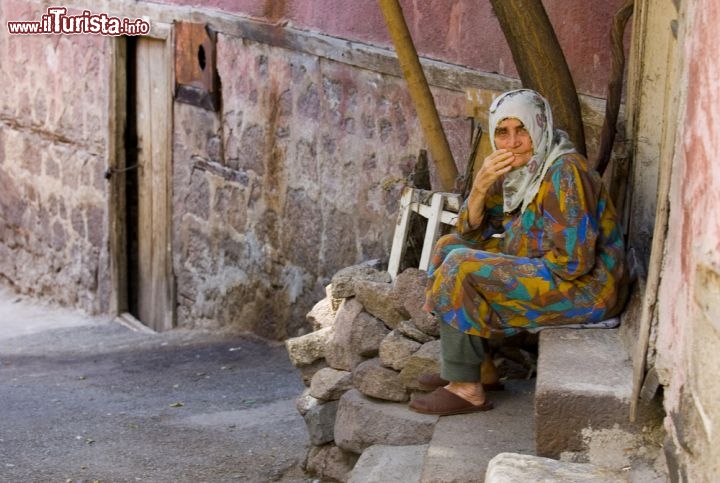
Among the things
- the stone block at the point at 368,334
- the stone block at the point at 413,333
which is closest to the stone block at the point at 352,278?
the stone block at the point at 368,334

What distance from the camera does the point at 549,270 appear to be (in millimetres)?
3891

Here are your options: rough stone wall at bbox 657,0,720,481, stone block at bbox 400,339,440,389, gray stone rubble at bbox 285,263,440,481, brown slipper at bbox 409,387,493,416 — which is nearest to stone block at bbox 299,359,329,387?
gray stone rubble at bbox 285,263,440,481

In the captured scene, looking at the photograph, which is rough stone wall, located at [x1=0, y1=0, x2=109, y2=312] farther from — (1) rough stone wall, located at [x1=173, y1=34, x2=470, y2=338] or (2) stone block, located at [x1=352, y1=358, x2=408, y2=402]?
(2) stone block, located at [x1=352, y1=358, x2=408, y2=402]

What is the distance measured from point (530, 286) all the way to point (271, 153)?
3.66 m

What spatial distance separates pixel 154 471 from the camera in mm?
5023

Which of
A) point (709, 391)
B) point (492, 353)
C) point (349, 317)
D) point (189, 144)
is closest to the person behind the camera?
point (709, 391)

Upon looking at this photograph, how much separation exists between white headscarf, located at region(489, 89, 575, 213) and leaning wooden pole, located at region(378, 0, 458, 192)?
0.99 m

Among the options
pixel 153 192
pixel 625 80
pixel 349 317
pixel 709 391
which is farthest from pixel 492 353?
pixel 153 192

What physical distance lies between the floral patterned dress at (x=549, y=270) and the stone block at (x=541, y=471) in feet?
2.22

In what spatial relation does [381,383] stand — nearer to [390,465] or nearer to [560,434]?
[390,465]

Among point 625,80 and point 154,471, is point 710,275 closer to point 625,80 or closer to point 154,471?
point 625,80

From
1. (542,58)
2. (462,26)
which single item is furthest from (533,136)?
(462,26)

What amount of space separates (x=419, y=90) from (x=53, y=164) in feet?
17.4

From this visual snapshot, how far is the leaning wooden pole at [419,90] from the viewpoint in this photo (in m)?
5.00
